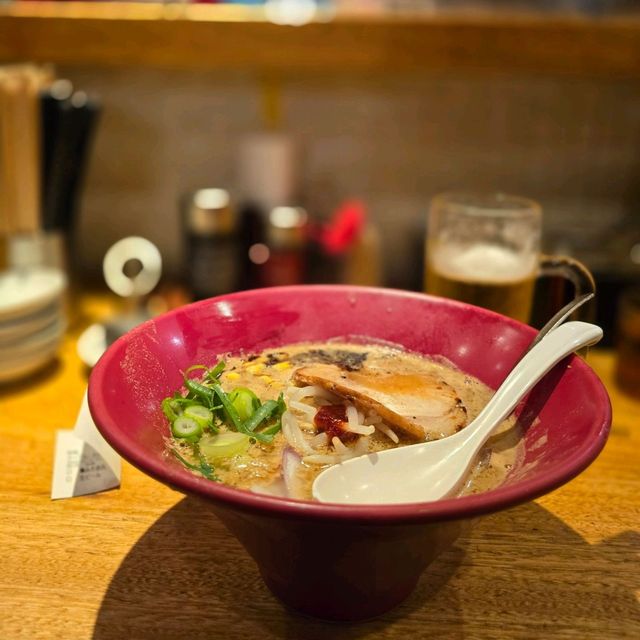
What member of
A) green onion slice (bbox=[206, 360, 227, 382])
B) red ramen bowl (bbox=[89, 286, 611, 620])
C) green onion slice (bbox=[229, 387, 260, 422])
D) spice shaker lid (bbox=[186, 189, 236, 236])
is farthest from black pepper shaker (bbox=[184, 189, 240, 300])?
green onion slice (bbox=[229, 387, 260, 422])

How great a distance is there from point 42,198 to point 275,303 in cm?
104

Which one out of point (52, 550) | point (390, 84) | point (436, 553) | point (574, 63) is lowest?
point (52, 550)

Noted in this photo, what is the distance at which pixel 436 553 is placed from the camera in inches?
32.3

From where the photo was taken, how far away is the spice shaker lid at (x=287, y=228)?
210 cm

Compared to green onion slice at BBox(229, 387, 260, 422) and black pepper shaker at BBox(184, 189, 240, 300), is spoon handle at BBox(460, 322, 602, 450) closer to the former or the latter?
green onion slice at BBox(229, 387, 260, 422)

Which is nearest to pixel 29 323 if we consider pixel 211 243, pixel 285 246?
pixel 211 243

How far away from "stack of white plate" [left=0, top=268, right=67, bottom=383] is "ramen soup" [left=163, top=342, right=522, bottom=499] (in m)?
0.70

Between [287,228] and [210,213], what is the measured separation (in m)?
0.23

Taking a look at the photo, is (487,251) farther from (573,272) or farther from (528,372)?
(528,372)

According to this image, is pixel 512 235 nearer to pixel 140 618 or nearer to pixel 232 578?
pixel 232 578

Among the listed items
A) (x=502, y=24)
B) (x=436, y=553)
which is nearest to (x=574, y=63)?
(x=502, y=24)

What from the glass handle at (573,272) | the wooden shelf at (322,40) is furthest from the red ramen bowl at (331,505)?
the wooden shelf at (322,40)

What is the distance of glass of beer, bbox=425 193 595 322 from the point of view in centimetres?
143

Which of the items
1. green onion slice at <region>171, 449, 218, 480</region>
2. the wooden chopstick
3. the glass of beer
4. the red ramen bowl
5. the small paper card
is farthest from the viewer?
the wooden chopstick
